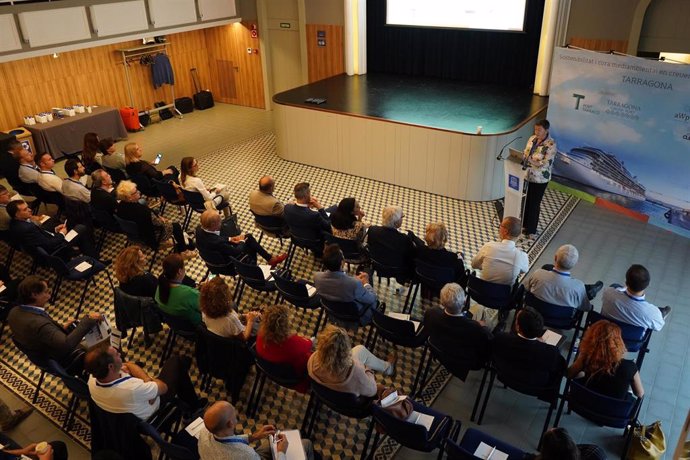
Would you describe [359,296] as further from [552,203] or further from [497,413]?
[552,203]

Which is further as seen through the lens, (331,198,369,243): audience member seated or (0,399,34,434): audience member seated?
(331,198,369,243): audience member seated

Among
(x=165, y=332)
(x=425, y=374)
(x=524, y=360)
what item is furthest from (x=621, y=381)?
(x=165, y=332)

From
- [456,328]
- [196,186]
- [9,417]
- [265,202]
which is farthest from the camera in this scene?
[196,186]

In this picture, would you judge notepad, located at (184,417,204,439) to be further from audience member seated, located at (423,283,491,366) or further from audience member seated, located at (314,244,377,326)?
audience member seated, located at (423,283,491,366)

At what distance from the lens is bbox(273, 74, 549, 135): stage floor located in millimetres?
8883

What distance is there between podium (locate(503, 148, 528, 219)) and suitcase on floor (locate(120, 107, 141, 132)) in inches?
355

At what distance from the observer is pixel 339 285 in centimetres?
491

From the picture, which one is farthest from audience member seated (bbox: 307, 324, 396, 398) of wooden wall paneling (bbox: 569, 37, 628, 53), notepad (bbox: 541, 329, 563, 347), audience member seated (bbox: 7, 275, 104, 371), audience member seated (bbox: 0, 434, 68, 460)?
wooden wall paneling (bbox: 569, 37, 628, 53)

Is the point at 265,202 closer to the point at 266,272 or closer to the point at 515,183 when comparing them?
the point at 266,272

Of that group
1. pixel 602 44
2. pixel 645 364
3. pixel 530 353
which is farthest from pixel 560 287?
pixel 602 44

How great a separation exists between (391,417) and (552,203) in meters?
5.92

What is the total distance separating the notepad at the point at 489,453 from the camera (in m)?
3.54

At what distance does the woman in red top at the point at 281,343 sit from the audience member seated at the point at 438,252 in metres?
1.73

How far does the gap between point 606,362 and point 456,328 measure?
1077mm
